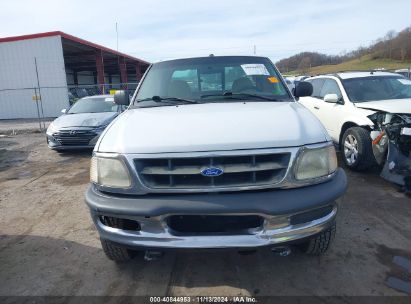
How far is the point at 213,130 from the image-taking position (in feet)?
8.77

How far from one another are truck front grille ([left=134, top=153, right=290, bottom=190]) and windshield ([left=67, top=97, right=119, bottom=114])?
7.52 meters

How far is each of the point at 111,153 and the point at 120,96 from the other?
6.80 feet

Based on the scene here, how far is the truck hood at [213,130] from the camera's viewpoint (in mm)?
2520

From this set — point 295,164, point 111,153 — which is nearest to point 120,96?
point 111,153

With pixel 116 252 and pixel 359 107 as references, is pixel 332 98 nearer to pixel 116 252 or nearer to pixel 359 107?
pixel 359 107

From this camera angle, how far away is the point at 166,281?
2.93 meters

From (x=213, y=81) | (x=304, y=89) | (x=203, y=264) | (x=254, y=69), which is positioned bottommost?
(x=203, y=264)

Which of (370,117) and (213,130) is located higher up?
(213,130)

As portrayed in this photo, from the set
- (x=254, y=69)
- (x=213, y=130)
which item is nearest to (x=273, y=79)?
(x=254, y=69)

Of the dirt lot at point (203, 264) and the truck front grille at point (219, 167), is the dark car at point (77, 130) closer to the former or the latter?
the dirt lot at point (203, 264)

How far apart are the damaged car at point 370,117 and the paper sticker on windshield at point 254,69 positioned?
218 centimetres

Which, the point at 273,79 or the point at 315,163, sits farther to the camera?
the point at 273,79

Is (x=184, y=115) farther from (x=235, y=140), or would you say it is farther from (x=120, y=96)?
(x=120, y=96)

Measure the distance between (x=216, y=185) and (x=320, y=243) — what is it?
1.14m
